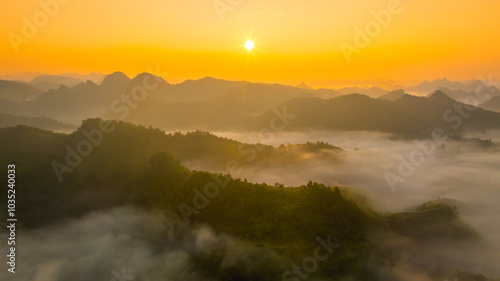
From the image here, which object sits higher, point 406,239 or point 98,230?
point 98,230

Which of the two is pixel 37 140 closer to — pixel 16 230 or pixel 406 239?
pixel 16 230

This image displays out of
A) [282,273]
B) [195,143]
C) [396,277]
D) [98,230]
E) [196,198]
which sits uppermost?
[195,143]

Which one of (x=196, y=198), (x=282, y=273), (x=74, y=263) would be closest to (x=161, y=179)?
(x=196, y=198)

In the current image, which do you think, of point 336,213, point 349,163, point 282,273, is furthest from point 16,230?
point 349,163

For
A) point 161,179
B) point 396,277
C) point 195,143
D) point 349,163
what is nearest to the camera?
point 396,277

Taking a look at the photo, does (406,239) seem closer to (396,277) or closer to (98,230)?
(396,277)

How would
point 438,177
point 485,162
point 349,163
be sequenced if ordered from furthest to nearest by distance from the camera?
point 485,162, point 349,163, point 438,177

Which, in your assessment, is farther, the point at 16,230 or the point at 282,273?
the point at 16,230
